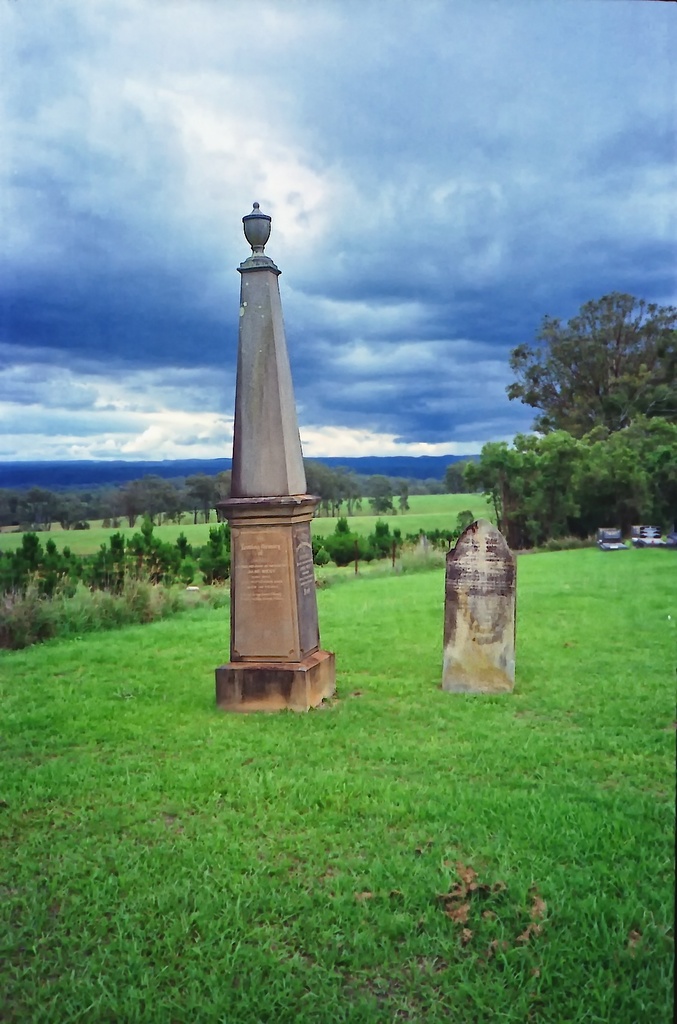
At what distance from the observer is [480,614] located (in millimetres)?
6066

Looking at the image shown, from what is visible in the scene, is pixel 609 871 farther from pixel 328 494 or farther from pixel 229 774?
pixel 328 494

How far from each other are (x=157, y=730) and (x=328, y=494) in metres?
4.51

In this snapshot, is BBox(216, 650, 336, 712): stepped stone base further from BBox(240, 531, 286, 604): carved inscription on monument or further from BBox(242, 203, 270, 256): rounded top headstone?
BBox(242, 203, 270, 256): rounded top headstone

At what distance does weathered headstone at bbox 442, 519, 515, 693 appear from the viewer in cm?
597

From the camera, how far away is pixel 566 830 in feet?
11.2

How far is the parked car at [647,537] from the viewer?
7.80 meters

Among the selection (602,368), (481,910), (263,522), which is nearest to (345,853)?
(481,910)

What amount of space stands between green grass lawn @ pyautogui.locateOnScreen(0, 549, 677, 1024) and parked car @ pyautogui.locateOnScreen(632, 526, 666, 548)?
66.1 inches

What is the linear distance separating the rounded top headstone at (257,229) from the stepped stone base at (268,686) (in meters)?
3.22

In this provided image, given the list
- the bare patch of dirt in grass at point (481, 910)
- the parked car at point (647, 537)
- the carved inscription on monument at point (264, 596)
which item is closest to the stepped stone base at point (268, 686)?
the carved inscription on monument at point (264, 596)

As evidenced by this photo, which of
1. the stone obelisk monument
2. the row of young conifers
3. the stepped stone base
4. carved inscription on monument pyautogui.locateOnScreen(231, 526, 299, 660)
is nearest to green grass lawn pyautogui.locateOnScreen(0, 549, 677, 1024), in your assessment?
the stepped stone base

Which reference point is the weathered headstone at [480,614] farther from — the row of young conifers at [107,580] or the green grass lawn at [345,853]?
the row of young conifers at [107,580]

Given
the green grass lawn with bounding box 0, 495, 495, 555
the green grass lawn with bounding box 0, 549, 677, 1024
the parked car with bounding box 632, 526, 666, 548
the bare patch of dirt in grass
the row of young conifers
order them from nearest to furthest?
the green grass lawn with bounding box 0, 549, 677, 1024 → the bare patch of dirt in grass → the parked car with bounding box 632, 526, 666, 548 → the row of young conifers → the green grass lawn with bounding box 0, 495, 495, 555

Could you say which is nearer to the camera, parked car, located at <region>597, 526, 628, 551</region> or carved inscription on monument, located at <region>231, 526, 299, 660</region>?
carved inscription on monument, located at <region>231, 526, 299, 660</region>
